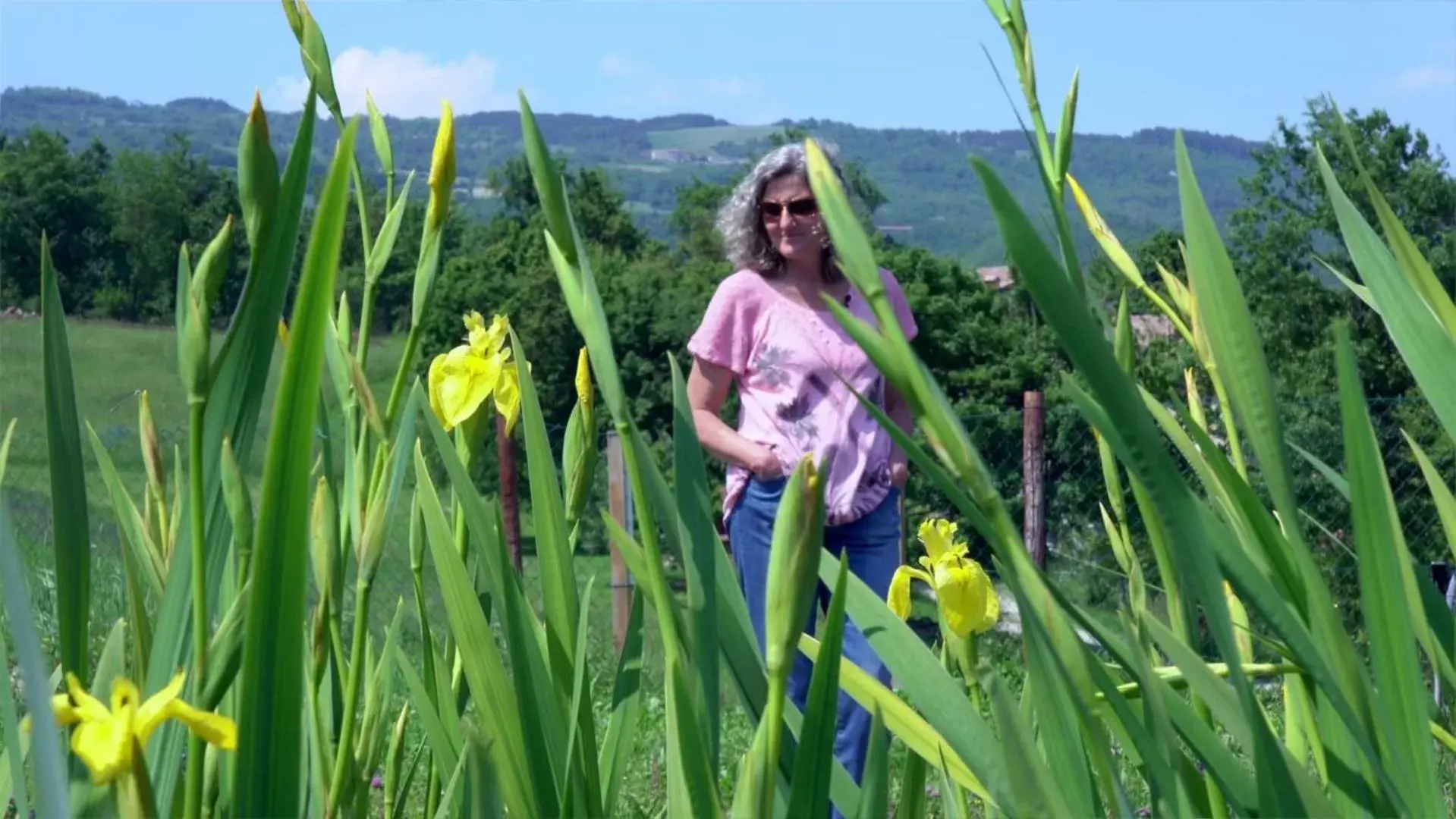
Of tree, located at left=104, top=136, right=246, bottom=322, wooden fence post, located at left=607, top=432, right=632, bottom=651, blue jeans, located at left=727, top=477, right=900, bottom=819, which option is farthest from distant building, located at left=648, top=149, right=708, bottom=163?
blue jeans, located at left=727, top=477, right=900, bottom=819

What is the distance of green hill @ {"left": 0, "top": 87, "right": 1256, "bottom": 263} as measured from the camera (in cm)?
3306

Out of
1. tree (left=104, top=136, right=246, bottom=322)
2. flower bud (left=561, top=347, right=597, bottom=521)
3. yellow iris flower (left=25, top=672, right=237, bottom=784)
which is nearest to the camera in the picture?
yellow iris flower (left=25, top=672, right=237, bottom=784)

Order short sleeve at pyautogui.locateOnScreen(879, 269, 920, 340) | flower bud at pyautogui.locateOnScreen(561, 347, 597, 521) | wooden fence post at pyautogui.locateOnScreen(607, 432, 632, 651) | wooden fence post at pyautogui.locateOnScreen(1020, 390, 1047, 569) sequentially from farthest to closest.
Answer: wooden fence post at pyautogui.locateOnScreen(1020, 390, 1047, 569) → wooden fence post at pyautogui.locateOnScreen(607, 432, 632, 651) → short sleeve at pyautogui.locateOnScreen(879, 269, 920, 340) → flower bud at pyautogui.locateOnScreen(561, 347, 597, 521)

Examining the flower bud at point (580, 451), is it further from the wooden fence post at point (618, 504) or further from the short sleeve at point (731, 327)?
the wooden fence post at point (618, 504)

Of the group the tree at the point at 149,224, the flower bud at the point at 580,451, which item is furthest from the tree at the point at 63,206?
the flower bud at the point at 580,451

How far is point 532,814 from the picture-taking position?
0.48m

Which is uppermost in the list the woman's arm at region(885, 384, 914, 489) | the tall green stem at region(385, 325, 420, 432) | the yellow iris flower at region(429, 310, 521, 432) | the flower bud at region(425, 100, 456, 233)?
the flower bud at region(425, 100, 456, 233)

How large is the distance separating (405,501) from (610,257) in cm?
597

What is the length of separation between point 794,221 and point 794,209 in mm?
21

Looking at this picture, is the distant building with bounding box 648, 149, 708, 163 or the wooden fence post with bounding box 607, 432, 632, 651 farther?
the distant building with bounding box 648, 149, 708, 163

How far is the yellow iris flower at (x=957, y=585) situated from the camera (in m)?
0.73

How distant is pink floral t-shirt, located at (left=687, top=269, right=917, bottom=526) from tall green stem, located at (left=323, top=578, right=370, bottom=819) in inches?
67.0

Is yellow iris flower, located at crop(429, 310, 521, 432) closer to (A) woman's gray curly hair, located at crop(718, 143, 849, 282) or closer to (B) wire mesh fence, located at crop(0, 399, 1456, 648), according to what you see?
(A) woman's gray curly hair, located at crop(718, 143, 849, 282)

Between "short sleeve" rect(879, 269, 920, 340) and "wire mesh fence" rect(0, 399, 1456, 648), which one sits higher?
"short sleeve" rect(879, 269, 920, 340)
